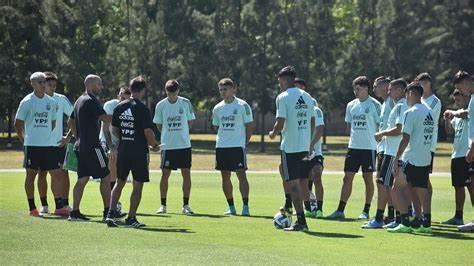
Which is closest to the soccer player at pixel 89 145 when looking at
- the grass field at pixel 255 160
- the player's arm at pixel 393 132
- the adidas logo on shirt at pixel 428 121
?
the player's arm at pixel 393 132

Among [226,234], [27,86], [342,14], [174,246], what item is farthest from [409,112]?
[342,14]

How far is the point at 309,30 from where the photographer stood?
56.5 metres

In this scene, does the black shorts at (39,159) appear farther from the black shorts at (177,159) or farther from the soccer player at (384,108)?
the soccer player at (384,108)

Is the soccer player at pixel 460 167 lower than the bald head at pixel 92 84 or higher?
lower

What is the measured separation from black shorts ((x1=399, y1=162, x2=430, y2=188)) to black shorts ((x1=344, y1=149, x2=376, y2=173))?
256cm

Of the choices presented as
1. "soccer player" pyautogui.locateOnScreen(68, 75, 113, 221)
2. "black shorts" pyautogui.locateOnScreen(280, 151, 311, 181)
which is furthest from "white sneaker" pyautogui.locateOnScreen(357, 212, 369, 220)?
"soccer player" pyautogui.locateOnScreen(68, 75, 113, 221)

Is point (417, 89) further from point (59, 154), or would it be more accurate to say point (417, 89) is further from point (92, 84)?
point (59, 154)

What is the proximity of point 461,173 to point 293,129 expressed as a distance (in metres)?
3.54

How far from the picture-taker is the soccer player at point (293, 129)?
1498cm

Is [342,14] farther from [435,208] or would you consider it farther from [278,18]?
[435,208]

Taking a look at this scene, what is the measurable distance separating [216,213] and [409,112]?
4851mm

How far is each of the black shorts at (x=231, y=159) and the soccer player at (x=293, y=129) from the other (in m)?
3.30

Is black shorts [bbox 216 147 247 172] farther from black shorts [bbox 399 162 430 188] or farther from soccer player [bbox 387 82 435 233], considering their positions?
black shorts [bbox 399 162 430 188]

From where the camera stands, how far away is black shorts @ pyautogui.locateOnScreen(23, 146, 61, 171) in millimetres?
17125
